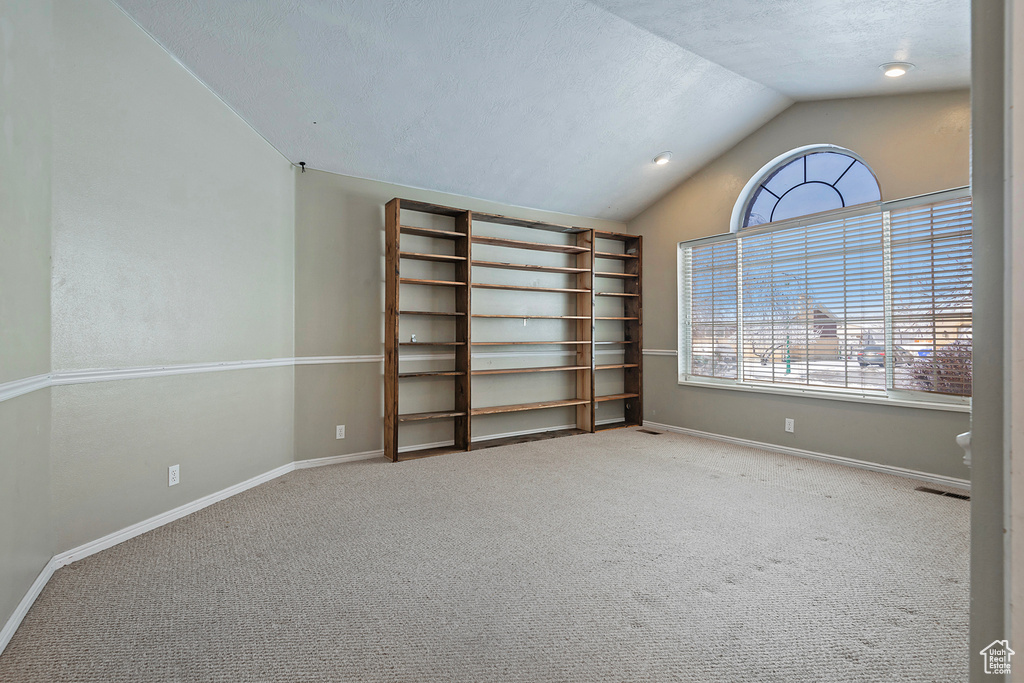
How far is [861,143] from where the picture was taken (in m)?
3.83

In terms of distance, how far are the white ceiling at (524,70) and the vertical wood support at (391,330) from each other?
47cm

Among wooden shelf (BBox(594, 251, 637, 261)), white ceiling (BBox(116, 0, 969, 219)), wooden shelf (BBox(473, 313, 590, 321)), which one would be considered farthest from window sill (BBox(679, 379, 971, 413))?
white ceiling (BBox(116, 0, 969, 219))

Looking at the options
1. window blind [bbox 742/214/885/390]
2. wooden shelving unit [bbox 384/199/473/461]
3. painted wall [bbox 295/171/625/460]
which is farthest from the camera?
wooden shelving unit [bbox 384/199/473/461]

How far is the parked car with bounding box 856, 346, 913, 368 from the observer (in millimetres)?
3613

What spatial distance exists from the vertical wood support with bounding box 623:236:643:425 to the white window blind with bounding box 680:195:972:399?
0.49m

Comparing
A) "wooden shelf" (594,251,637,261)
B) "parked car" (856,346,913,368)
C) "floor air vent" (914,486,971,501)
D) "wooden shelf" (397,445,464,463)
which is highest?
"wooden shelf" (594,251,637,261)

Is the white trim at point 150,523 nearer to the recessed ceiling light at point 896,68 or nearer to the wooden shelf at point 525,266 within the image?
the wooden shelf at point 525,266

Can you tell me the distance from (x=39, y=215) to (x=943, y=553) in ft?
14.5

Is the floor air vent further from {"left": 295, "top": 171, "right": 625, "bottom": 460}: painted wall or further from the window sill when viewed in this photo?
{"left": 295, "top": 171, "right": 625, "bottom": 460}: painted wall

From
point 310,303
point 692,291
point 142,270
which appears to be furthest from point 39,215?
point 692,291

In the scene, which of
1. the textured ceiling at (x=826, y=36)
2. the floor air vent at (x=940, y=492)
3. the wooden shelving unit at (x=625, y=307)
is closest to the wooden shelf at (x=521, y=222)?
the wooden shelving unit at (x=625, y=307)

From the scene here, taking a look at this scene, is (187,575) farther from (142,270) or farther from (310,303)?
(310,303)

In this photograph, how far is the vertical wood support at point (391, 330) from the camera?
4.02 m

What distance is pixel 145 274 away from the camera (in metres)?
2.60
